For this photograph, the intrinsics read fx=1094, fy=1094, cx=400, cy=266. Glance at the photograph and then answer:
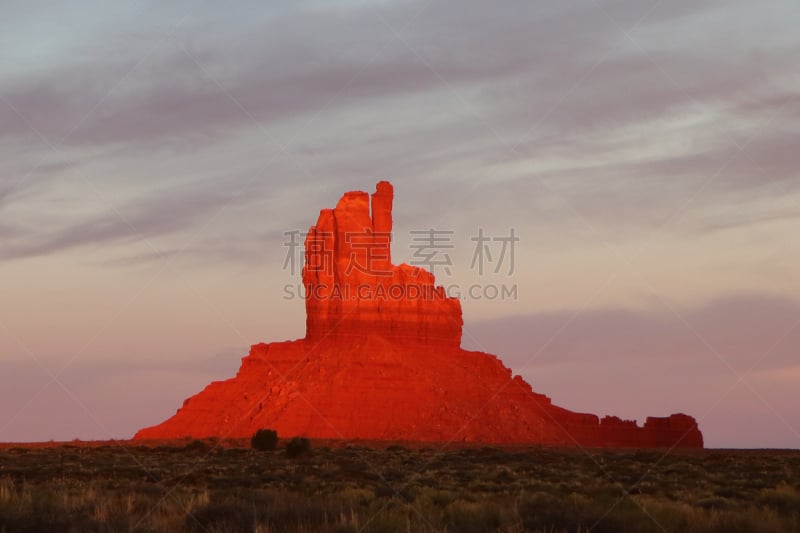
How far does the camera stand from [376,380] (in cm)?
10906

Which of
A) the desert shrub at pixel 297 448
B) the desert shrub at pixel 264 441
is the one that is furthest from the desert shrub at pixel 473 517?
the desert shrub at pixel 264 441

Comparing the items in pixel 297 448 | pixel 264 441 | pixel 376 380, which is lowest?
pixel 297 448

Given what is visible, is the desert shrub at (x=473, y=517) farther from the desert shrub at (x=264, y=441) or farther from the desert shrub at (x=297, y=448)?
the desert shrub at (x=264, y=441)

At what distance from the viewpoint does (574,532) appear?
65.6 feet

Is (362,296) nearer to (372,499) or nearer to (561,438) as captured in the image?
(561,438)

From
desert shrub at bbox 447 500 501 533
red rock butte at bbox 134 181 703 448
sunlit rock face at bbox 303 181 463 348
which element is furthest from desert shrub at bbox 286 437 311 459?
sunlit rock face at bbox 303 181 463 348

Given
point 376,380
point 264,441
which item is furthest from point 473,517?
point 376,380

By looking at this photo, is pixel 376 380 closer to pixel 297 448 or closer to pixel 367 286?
pixel 367 286

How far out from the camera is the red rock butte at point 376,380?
10481 centimetres

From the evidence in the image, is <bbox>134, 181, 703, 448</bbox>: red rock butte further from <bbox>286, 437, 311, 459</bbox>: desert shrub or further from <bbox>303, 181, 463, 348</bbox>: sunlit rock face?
<bbox>286, 437, 311, 459</bbox>: desert shrub

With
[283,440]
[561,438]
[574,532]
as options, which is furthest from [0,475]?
[561,438]

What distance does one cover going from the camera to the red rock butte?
4126 inches

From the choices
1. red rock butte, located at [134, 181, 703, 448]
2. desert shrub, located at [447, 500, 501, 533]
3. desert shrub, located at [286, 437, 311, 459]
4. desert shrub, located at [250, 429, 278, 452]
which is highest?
red rock butte, located at [134, 181, 703, 448]

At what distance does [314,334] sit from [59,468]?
72.1m
